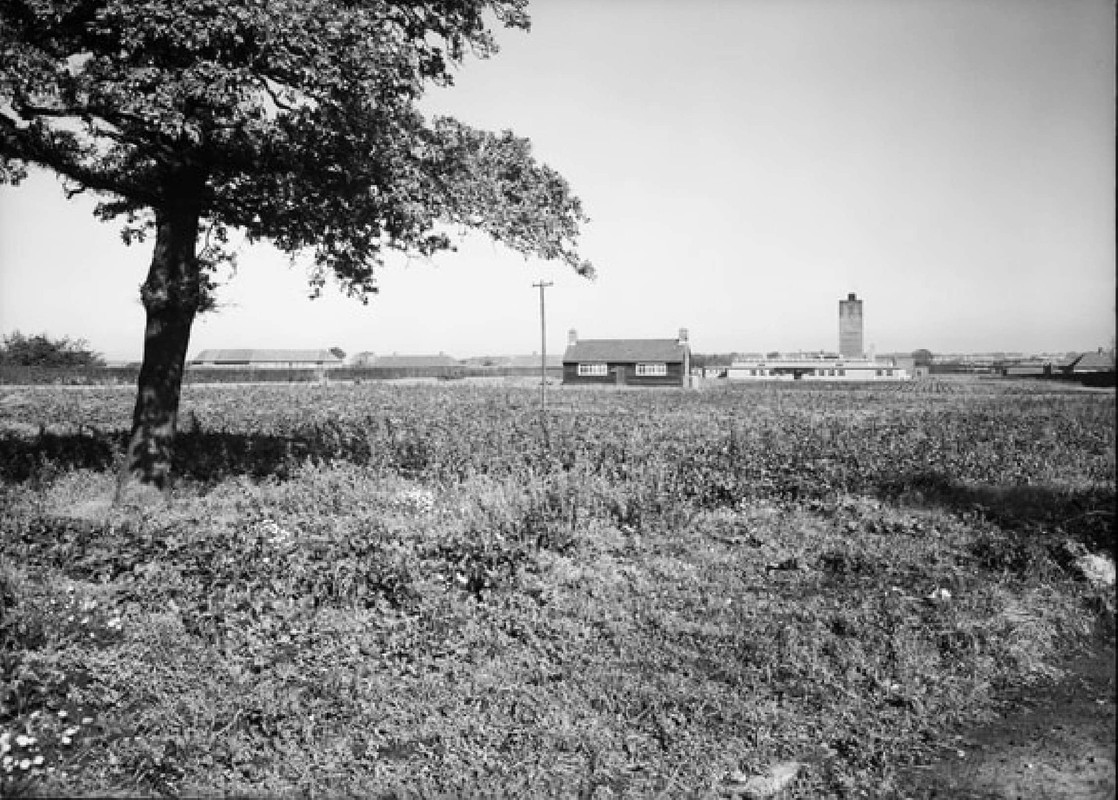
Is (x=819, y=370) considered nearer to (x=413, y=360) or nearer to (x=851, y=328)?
(x=851, y=328)

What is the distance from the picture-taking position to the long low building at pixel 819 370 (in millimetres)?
88938

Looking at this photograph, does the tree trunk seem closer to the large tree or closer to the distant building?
the large tree

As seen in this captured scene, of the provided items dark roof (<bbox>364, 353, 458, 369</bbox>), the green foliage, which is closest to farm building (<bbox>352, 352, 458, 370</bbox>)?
dark roof (<bbox>364, 353, 458, 369</bbox>)

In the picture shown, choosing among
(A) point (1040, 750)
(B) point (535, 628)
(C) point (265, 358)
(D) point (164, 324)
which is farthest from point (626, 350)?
(C) point (265, 358)

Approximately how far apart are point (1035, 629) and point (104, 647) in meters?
7.80

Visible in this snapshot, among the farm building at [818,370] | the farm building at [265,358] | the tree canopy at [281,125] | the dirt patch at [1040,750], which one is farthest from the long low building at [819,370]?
the dirt patch at [1040,750]

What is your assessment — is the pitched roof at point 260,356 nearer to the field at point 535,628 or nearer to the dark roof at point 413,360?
the dark roof at point 413,360

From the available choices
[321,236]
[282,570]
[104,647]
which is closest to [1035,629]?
[282,570]

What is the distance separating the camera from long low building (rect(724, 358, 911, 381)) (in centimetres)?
8894

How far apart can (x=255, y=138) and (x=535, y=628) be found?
7.62 m

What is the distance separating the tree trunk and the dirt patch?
35.2ft

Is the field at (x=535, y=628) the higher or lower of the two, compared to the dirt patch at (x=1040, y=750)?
higher

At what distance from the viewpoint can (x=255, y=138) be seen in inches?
374

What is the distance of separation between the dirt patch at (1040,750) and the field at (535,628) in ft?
0.51
